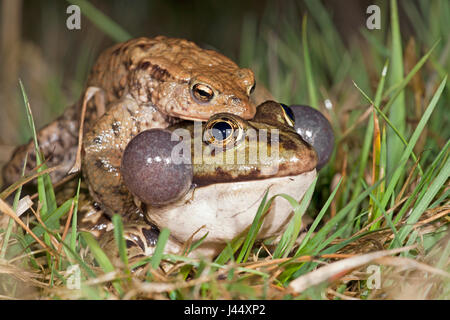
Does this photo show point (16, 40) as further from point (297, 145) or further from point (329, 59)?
point (297, 145)

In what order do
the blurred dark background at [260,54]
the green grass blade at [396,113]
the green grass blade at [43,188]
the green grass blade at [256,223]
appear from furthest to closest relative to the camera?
1. the blurred dark background at [260,54]
2. the green grass blade at [396,113]
3. the green grass blade at [43,188]
4. the green grass blade at [256,223]

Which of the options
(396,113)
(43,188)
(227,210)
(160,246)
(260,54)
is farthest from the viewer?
(260,54)

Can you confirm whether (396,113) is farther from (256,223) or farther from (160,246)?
(160,246)

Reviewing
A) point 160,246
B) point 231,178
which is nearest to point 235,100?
point 231,178

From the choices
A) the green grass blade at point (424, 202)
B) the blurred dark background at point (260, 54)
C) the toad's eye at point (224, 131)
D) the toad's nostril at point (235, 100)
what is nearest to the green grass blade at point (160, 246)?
the toad's eye at point (224, 131)

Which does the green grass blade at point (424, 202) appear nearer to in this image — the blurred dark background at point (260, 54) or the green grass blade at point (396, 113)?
the green grass blade at point (396, 113)

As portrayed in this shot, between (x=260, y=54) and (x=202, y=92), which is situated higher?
(x=202, y=92)

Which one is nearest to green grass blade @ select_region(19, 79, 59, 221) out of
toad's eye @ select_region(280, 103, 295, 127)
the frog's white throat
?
the frog's white throat
